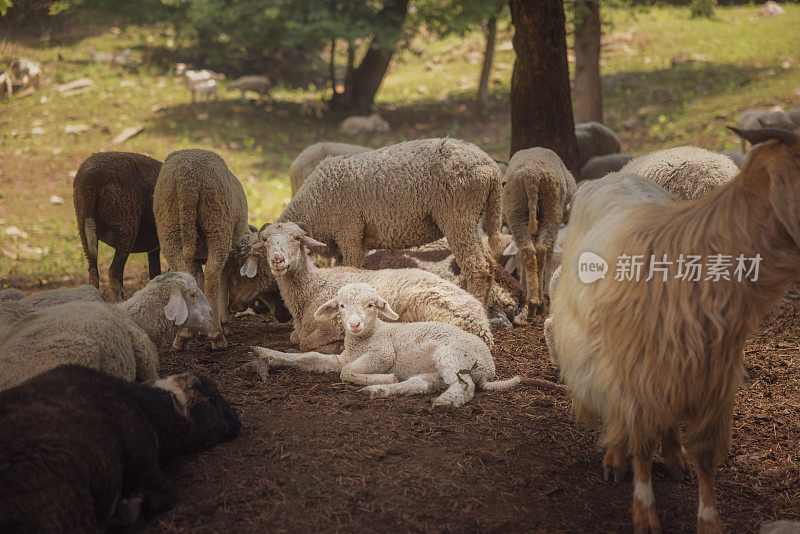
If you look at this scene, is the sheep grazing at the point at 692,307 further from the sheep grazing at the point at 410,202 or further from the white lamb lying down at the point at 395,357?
the sheep grazing at the point at 410,202

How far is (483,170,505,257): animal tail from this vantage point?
22.5 ft

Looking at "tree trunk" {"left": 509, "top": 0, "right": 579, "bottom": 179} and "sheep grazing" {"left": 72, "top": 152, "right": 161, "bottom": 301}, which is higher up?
"tree trunk" {"left": 509, "top": 0, "right": 579, "bottom": 179}

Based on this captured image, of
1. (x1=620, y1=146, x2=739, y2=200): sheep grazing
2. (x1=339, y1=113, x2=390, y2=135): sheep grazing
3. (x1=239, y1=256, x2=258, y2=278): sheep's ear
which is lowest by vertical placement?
(x1=239, y1=256, x2=258, y2=278): sheep's ear

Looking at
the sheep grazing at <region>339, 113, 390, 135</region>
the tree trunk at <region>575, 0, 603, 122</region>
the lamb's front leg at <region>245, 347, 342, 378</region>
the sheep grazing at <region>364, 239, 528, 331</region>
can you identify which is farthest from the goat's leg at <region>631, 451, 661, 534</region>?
the sheep grazing at <region>339, 113, 390, 135</region>

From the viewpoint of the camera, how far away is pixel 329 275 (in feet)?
20.6

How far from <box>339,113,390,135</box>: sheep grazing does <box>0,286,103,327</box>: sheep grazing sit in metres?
13.4

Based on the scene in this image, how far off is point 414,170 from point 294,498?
4.16 metres

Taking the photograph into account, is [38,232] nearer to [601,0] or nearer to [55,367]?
[55,367]

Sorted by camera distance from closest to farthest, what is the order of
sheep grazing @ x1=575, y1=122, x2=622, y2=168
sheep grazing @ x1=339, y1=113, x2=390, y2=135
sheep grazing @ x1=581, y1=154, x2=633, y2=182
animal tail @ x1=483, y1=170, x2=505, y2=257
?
animal tail @ x1=483, y1=170, x2=505, y2=257, sheep grazing @ x1=581, y1=154, x2=633, y2=182, sheep grazing @ x1=575, y1=122, x2=622, y2=168, sheep grazing @ x1=339, y1=113, x2=390, y2=135

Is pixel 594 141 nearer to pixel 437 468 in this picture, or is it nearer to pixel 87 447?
pixel 437 468

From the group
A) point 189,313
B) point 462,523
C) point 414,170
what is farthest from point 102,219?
point 462,523

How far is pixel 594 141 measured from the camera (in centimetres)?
1218

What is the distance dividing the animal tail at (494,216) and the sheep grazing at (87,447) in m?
4.09

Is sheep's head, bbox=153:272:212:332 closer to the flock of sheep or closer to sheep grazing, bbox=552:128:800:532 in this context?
the flock of sheep
